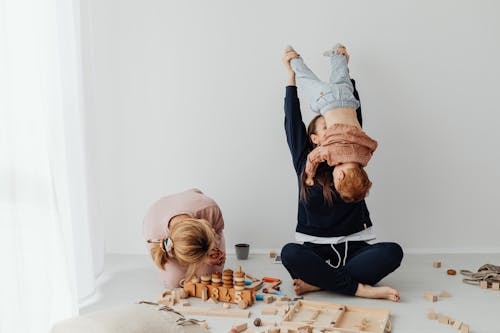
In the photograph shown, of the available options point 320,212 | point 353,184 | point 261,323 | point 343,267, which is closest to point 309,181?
point 320,212

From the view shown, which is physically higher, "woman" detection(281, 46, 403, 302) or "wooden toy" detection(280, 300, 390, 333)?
"woman" detection(281, 46, 403, 302)

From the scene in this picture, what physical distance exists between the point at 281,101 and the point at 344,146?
91 cm

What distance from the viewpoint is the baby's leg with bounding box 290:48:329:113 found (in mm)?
2742

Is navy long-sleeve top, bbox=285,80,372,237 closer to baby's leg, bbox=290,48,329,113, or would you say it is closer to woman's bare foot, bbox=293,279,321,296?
baby's leg, bbox=290,48,329,113

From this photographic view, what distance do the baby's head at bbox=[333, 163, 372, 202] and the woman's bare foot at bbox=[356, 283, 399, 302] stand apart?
39 centimetres

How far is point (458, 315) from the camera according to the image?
2238 millimetres

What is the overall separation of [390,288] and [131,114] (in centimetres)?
181

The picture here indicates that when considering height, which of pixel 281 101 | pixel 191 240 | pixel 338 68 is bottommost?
pixel 191 240

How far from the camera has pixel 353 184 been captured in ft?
8.09

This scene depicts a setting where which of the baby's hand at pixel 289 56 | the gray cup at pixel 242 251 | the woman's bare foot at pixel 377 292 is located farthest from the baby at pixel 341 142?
the gray cup at pixel 242 251

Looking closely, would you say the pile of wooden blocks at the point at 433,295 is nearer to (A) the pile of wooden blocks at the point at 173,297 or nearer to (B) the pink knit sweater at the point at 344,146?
(B) the pink knit sweater at the point at 344,146

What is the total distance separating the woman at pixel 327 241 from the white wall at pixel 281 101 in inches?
18.0

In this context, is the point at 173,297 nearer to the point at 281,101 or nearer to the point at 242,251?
the point at 242,251


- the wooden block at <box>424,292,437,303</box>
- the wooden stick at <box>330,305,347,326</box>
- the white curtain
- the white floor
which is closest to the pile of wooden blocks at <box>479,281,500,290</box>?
the white floor
